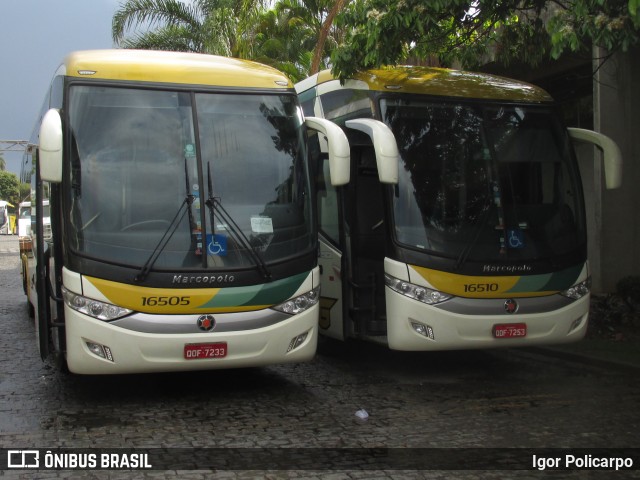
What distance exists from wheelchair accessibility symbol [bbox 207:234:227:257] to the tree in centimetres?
287

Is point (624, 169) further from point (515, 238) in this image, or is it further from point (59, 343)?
point (59, 343)

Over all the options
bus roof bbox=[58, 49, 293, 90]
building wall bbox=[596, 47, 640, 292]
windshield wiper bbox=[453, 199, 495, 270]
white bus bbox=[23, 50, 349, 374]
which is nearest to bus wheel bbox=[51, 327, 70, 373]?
white bus bbox=[23, 50, 349, 374]

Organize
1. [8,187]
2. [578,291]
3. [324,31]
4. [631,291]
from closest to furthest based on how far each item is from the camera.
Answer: [578,291] < [631,291] < [324,31] < [8,187]

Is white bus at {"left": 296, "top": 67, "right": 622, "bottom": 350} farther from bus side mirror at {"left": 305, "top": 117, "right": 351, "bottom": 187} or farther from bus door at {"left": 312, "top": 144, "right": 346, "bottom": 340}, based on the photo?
bus side mirror at {"left": 305, "top": 117, "right": 351, "bottom": 187}

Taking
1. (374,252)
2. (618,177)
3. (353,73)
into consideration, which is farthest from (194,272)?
(618,177)

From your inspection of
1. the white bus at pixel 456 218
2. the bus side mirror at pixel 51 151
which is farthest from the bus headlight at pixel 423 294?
the bus side mirror at pixel 51 151

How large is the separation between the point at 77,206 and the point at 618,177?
5.53 meters

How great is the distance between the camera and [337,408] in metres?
6.93

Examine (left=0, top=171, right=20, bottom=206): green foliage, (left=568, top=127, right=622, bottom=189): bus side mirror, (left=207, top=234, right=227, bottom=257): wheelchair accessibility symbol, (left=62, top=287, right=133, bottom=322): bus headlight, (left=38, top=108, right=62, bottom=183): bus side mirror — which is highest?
(left=38, top=108, right=62, bottom=183): bus side mirror

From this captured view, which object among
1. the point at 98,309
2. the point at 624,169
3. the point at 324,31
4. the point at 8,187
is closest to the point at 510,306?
the point at 98,309

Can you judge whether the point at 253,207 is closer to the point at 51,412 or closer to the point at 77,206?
the point at 77,206

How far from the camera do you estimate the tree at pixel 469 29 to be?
6848 mm

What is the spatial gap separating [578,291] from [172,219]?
13.7 ft

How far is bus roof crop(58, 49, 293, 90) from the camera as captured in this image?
7.04 m
